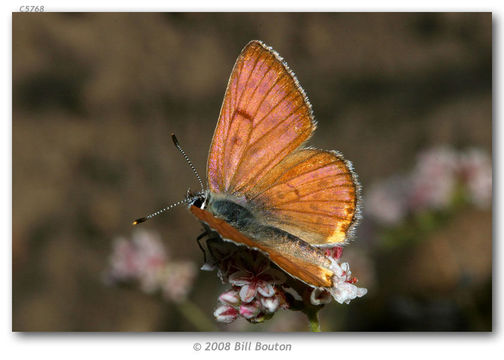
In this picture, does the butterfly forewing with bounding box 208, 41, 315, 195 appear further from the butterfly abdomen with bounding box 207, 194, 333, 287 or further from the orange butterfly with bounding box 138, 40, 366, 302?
the butterfly abdomen with bounding box 207, 194, 333, 287

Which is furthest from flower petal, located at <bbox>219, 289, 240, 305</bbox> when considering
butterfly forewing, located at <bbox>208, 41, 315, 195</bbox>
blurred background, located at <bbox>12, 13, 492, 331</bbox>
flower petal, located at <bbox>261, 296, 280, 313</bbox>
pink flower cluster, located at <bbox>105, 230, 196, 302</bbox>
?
blurred background, located at <bbox>12, 13, 492, 331</bbox>

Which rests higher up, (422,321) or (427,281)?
(427,281)

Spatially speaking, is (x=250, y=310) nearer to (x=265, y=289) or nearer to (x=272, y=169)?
(x=265, y=289)

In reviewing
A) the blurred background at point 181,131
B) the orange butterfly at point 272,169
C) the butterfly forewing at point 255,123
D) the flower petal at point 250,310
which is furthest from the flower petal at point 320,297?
the blurred background at point 181,131

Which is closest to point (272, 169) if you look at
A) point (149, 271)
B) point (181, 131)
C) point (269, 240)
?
point (269, 240)
